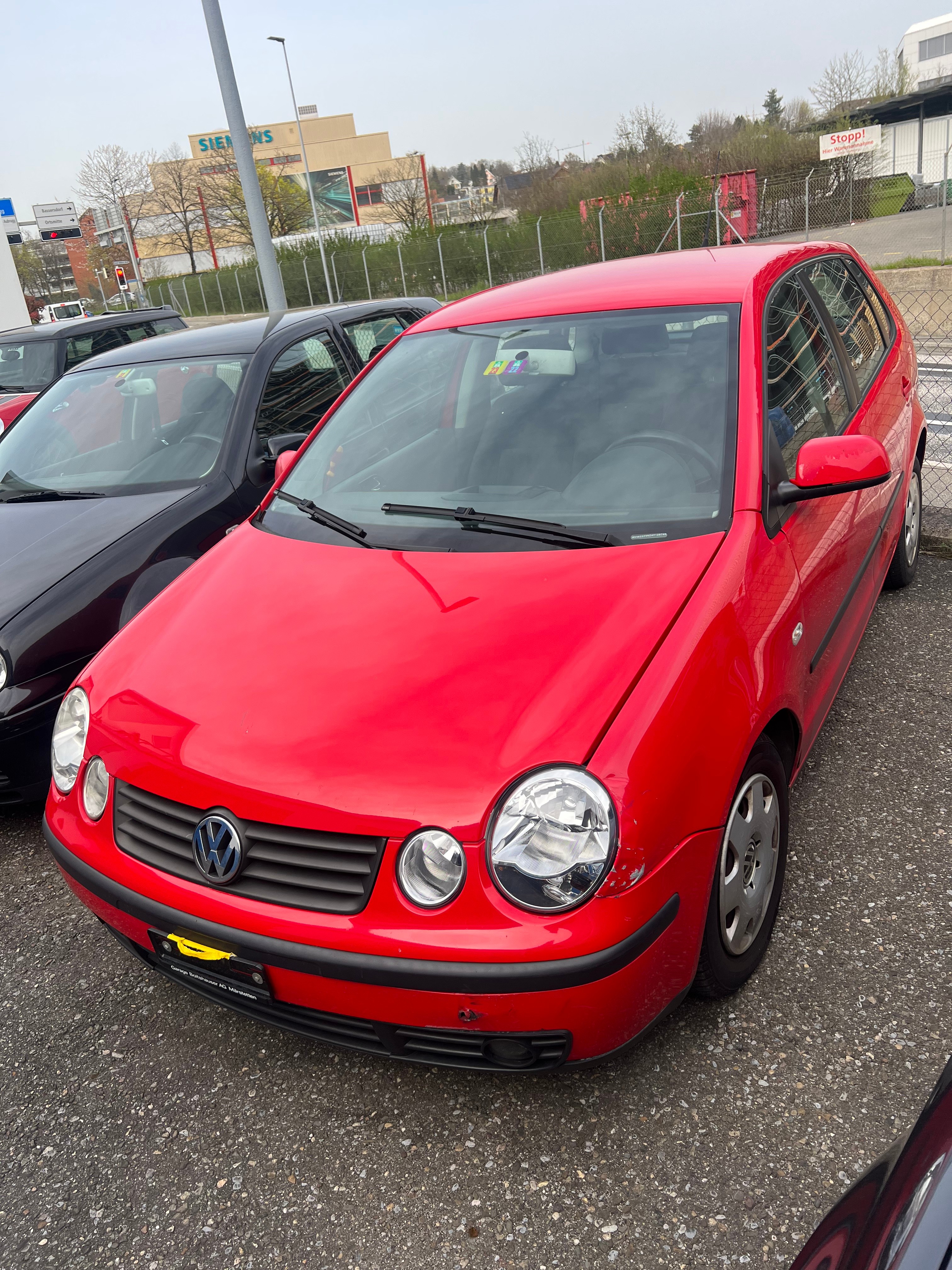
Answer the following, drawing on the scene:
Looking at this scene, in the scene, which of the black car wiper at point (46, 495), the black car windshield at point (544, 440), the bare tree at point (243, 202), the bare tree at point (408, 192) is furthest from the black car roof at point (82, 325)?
the bare tree at point (243, 202)

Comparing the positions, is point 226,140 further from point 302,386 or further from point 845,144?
point 302,386

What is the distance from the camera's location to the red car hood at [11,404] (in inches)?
326

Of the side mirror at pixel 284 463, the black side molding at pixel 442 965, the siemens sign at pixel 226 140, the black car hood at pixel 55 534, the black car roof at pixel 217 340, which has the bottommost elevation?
the black side molding at pixel 442 965

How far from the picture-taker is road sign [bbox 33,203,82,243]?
164ft

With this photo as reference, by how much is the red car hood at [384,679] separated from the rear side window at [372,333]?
3122 millimetres

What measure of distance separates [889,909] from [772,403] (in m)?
1.39

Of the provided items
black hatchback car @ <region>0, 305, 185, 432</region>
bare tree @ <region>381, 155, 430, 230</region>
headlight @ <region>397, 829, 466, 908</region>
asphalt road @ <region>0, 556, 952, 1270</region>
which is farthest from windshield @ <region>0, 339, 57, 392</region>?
bare tree @ <region>381, 155, 430, 230</region>

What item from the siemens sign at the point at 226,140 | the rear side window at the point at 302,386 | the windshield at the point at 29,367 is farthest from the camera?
the siemens sign at the point at 226,140

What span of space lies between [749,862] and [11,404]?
8.28 m

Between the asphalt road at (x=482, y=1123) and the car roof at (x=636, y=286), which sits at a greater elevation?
the car roof at (x=636, y=286)

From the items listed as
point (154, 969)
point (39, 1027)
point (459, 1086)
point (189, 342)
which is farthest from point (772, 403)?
point (189, 342)

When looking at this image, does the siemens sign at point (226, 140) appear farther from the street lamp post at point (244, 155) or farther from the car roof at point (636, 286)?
the car roof at point (636, 286)

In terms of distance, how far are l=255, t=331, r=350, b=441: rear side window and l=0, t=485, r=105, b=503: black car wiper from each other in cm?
80

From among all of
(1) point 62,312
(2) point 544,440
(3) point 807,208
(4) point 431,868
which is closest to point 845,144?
(3) point 807,208
